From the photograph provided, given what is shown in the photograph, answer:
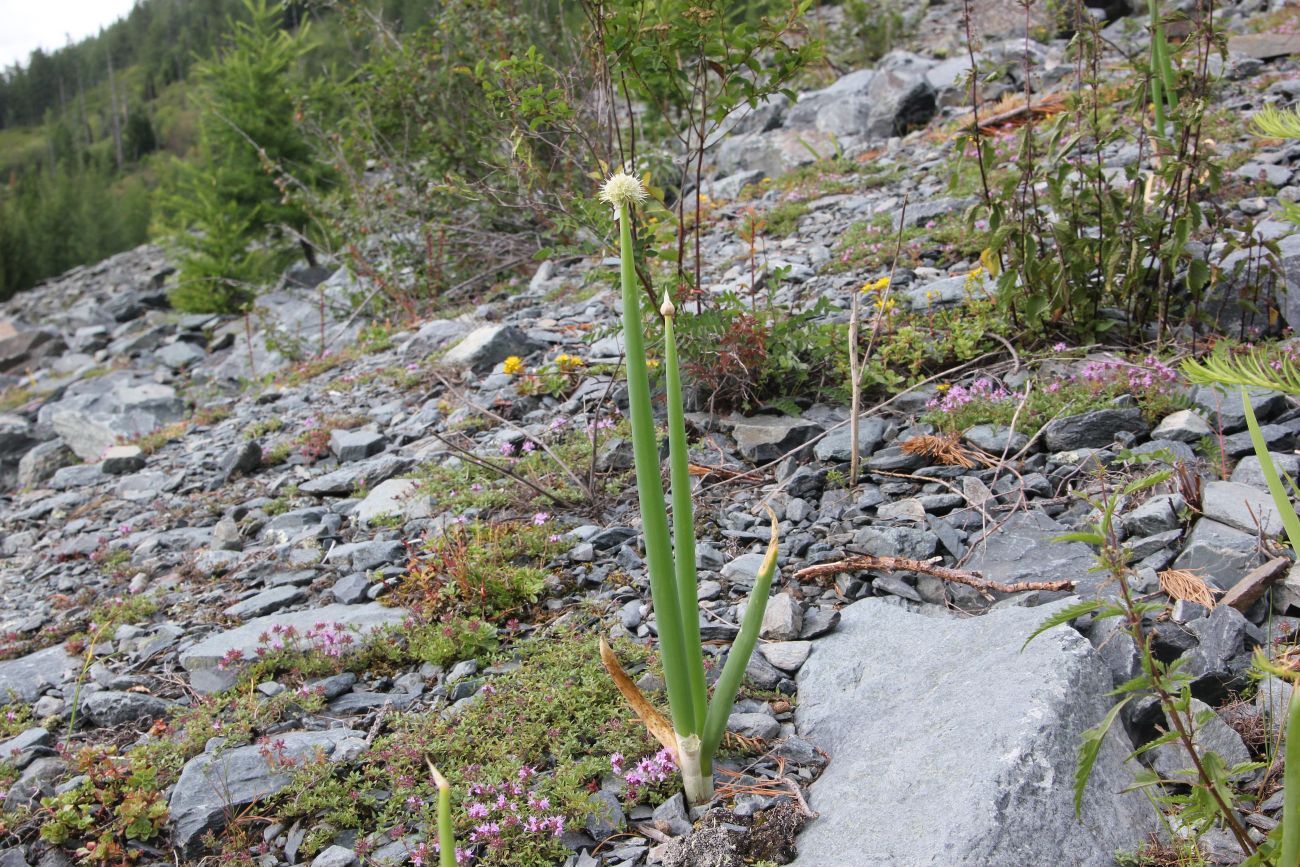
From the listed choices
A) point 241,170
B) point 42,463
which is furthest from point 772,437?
point 241,170

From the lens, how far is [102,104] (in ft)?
269

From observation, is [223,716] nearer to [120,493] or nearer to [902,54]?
[120,493]

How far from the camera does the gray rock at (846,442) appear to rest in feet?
11.2

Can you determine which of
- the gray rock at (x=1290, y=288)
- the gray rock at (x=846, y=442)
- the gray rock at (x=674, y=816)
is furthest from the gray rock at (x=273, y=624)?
the gray rock at (x=1290, y=288)

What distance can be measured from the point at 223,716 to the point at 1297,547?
100 inches

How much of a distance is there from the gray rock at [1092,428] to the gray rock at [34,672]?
3.49m

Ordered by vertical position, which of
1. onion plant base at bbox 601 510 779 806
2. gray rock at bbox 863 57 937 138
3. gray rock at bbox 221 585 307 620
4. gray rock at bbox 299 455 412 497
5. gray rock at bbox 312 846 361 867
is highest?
gray rock at bbox 863 57 937 138

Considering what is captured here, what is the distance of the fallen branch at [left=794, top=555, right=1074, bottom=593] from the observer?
2.45 metres

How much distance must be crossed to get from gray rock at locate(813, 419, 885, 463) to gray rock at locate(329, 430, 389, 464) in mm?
2424

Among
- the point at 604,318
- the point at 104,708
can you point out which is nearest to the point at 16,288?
the point at 604,318

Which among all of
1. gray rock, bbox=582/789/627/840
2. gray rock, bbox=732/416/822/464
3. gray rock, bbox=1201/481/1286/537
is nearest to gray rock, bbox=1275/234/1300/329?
gray rock, bbox=1201/481/1286/537

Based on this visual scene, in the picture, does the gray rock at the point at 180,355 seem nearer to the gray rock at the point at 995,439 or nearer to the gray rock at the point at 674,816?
the gray rock at the point at 995,439

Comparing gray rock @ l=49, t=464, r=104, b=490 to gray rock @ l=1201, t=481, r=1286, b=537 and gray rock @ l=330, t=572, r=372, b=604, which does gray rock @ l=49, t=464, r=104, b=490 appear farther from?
gray rock @ l=1201, t=481, r=1286, b=537

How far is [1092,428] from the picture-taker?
3.16 m
